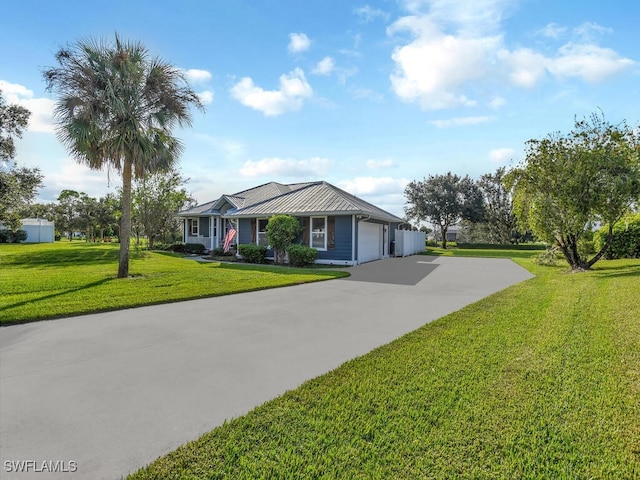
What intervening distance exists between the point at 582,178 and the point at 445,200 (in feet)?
85.6

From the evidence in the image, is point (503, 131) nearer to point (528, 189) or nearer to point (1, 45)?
point (528, 189)

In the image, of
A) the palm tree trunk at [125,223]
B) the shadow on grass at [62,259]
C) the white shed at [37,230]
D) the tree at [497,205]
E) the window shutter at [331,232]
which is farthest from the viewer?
the tree at [497,205]

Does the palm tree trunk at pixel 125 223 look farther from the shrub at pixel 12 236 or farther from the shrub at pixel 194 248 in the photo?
the shrub at pixel 12 236

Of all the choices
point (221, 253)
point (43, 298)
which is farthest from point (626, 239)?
point (43, 298)

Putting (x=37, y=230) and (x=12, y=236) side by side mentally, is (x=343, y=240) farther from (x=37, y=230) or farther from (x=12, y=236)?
(x=37, y=230)

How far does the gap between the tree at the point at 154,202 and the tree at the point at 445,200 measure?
1020 inches

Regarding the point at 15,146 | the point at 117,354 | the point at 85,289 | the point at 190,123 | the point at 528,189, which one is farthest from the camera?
the point at 15,146

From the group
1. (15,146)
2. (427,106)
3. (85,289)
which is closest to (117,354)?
(85,289)

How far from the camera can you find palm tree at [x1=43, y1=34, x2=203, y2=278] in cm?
948

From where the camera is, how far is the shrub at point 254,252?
15734mm

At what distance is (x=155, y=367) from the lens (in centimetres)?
350

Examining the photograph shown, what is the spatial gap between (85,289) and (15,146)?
41.1 ft

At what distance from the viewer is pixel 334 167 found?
1992cm

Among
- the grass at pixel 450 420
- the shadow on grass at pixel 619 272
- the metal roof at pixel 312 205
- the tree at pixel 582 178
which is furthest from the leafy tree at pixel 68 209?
the shadow on grass at pixel 619 272
